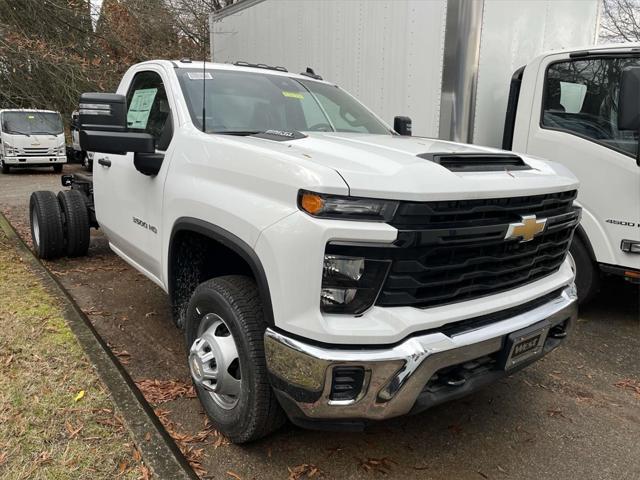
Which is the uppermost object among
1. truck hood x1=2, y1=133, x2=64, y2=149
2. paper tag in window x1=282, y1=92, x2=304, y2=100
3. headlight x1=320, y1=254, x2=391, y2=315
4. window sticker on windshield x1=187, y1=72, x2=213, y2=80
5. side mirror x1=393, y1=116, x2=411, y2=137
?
window sticker on windshield x1=187, y1=72, x2=213, y2=80

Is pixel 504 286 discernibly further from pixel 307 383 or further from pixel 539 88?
pixel 539 88

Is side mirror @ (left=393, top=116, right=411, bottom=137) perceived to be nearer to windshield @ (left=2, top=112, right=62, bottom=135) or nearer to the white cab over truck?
the white cab over truck

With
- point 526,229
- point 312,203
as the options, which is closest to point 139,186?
point 312,203

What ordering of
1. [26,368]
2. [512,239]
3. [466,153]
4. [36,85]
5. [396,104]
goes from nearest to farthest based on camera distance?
[512,239]
[466,153]
[26,368]
[396,104]
[36,85]

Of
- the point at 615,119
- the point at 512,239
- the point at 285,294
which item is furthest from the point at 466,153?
the point at 615,119

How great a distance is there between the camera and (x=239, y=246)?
251cm

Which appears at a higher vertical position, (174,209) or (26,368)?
(174,209)

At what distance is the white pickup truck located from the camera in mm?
2178

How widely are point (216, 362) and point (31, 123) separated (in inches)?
702

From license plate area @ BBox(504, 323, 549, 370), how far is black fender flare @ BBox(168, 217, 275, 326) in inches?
43.3

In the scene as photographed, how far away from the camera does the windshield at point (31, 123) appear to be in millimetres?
17266

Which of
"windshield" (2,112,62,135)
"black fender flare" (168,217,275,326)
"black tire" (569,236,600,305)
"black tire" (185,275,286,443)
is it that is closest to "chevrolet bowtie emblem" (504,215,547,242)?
"black fender flare" (168,217,275,326)

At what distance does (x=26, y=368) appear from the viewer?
3469mm

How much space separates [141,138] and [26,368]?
1666 millimetres
